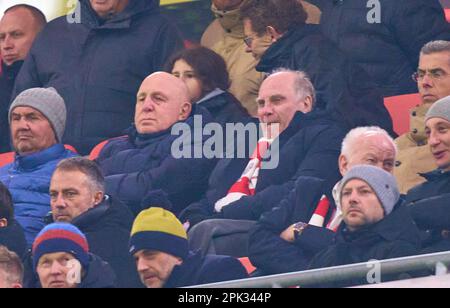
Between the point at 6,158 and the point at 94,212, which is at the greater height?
the point at 6,158

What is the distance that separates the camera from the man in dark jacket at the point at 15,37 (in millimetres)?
12352

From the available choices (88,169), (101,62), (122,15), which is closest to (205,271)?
(88,169)

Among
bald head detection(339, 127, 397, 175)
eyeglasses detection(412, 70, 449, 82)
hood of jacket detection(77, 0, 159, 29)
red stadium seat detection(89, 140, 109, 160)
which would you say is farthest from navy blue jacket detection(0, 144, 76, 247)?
eyeglasses detection(412, 70, 449, 82)

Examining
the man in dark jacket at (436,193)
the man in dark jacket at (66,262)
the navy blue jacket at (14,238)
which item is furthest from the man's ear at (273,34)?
the navy blue jacket at (14,238)

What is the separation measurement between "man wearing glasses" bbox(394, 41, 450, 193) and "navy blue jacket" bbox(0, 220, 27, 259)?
1.99 m

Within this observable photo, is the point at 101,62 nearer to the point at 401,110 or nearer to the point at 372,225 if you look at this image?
the point at 401,110

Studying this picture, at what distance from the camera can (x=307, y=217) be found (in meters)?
10.4

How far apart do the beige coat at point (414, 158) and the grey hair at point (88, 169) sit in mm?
1556

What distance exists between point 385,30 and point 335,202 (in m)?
1.24

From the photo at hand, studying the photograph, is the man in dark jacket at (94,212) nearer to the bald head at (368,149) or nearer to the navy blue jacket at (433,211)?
the bald head at (368,149)

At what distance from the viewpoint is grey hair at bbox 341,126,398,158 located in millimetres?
10438

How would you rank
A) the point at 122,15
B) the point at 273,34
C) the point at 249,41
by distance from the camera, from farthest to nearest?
1. the point at 122,15
2. the point at 249,41
3. the point at 273,34

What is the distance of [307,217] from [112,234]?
103cm

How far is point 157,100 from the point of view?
11.2 meters
